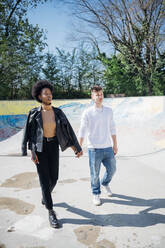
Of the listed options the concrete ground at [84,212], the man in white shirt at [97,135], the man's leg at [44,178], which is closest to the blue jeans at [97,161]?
the man in white shirt at [97,135]

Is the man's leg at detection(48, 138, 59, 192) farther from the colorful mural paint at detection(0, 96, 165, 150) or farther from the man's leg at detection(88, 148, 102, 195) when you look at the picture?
the colorful mural paint at detection(0, 96, 165, 150)

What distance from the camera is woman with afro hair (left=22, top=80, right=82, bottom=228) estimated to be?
8.40 ft

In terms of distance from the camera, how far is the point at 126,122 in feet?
27.9

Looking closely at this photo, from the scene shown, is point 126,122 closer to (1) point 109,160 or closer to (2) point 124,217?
(1) point 109,160

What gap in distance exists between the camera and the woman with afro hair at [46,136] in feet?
8.40

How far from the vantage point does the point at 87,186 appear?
3.62 metres

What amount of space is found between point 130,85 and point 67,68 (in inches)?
248

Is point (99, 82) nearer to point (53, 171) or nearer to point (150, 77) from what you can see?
point (150, 77)

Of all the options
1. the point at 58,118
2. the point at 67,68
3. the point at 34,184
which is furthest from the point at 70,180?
the point at 67,68

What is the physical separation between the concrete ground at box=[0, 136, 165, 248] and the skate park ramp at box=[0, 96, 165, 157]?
1788mm

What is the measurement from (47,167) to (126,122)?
639cm

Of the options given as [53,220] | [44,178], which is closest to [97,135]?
[44,178]

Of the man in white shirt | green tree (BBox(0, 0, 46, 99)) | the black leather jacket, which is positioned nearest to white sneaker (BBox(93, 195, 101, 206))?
the man in white shirt

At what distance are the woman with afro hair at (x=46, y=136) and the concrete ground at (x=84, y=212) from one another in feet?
1.06
